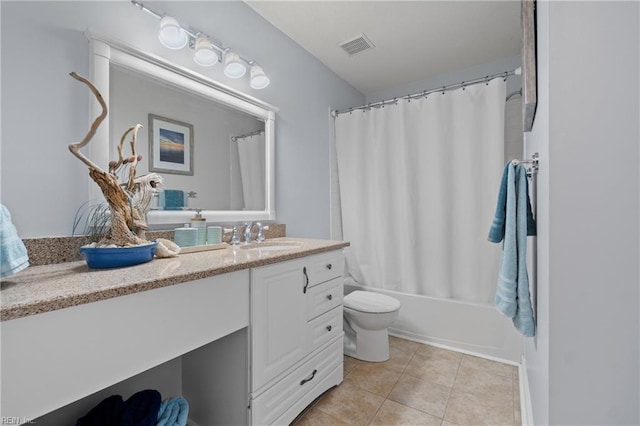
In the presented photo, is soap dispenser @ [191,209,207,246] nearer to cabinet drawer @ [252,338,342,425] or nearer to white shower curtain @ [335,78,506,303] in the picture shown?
cabinet drawer @ [252,338,342,425]

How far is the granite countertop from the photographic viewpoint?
63 centimetres

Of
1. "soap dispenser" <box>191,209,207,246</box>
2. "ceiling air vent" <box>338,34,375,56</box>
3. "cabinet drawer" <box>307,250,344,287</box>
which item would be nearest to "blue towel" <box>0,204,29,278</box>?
"soap dispenser" <box>191,209,207,246</box>

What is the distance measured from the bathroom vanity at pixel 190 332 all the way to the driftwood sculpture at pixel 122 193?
0.45 feet

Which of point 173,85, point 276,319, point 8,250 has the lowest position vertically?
point 276,319

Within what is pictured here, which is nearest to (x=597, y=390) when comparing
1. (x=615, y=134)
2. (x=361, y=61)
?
(x=615, y=134)

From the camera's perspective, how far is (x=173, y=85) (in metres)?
1.44

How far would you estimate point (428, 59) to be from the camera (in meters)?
2.50

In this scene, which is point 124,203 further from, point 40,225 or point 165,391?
point 165,391

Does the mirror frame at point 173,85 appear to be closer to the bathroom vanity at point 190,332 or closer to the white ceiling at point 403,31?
the bathroom vanity at point 190,332

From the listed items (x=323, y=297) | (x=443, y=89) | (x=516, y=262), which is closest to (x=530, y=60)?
(x=516, y=262)

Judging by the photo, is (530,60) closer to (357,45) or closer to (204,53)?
(204,53)

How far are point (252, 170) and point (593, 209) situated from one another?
168cm

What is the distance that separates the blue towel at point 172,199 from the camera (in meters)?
1.41

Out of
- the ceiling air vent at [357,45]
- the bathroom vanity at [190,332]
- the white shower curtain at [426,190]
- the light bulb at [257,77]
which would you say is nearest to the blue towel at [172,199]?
the bathroom vanity at [190,332]
